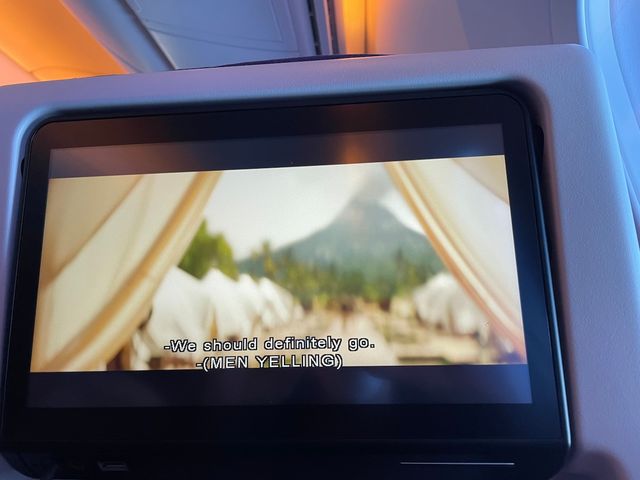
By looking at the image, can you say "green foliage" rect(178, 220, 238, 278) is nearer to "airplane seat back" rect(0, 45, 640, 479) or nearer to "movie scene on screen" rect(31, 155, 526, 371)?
"movie scene on screen" rect(31, 155, 526, 371)

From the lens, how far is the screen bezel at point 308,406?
0.56 m

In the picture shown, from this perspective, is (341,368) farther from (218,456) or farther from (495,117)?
(495,117)

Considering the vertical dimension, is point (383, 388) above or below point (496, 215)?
below

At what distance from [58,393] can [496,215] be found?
1.68 ft

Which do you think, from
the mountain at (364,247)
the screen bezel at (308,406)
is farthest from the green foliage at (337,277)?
the screen bezel at (308,406)

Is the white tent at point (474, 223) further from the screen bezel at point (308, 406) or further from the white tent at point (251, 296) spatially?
the white tent at point (251, 296)

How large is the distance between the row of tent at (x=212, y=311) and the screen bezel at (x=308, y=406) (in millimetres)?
75

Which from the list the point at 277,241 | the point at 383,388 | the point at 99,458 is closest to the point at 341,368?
the point at 383,388

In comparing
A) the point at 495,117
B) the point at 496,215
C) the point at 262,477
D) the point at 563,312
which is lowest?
the point at 262,477

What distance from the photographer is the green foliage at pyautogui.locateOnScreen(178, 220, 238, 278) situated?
23.9 inches

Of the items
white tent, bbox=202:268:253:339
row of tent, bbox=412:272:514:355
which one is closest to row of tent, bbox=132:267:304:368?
white tent, bbox=202:268:253:339

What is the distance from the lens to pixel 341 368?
58cm

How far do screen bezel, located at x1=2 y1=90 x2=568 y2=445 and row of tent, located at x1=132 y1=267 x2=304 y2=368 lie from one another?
3.0 inches

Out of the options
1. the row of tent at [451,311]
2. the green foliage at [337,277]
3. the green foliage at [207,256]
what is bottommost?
the row of tent at [451,311]
